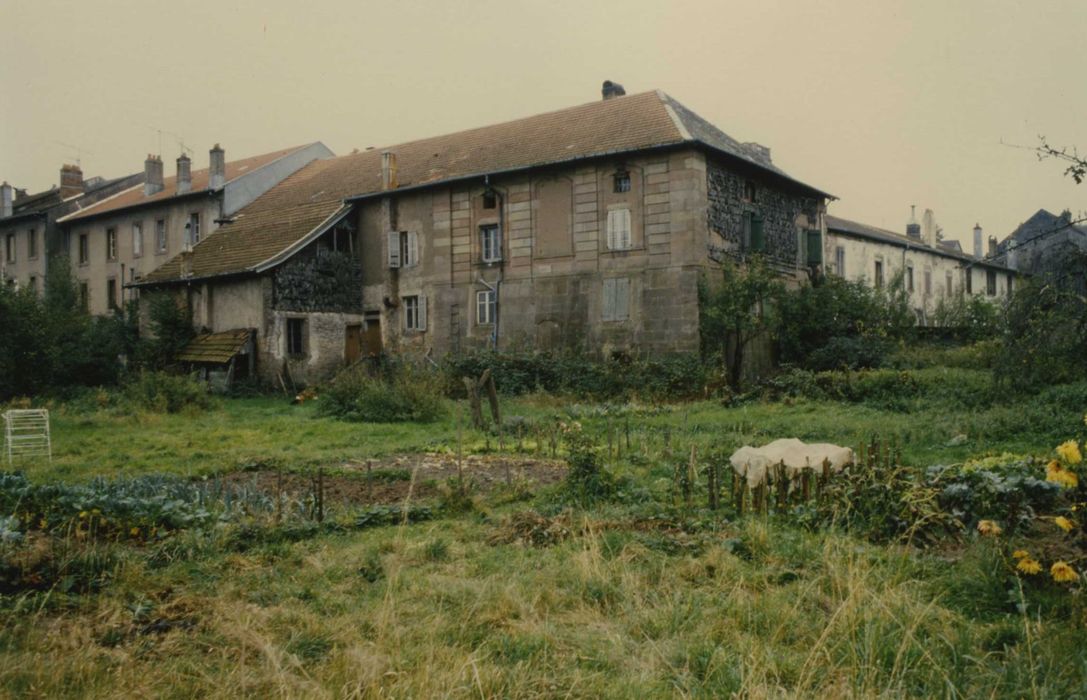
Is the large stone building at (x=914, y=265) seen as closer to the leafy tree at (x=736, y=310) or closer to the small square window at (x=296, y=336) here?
the leafy tree at (x=736, y=310)

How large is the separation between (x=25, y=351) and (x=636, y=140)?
65.7 ft

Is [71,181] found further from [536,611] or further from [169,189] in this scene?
[536,611]

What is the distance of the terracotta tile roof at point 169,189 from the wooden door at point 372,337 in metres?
11.2

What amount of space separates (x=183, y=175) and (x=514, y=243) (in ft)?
62.0

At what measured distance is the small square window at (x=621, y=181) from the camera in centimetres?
2420

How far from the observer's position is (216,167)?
34.8m

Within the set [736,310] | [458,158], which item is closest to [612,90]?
[458,158]

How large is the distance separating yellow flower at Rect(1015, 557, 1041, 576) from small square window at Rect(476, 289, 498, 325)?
21.9 m

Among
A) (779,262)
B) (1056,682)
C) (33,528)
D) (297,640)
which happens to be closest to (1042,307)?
(1056,682)

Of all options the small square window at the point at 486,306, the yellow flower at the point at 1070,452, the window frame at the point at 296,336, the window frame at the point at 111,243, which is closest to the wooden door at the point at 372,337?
the window frame at the point at 296,336

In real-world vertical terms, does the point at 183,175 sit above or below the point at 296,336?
above

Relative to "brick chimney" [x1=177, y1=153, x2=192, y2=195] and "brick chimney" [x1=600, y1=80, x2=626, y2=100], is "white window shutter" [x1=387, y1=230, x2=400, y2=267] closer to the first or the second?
"brick chimney" [x1=600, y1=80, x2=626, y2=100]

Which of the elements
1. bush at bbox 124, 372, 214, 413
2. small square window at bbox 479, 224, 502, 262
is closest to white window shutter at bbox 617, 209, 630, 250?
small square window at bbox 479, 224, 502, 262

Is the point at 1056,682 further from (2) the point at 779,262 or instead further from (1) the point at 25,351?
(1) the point at 25,351
